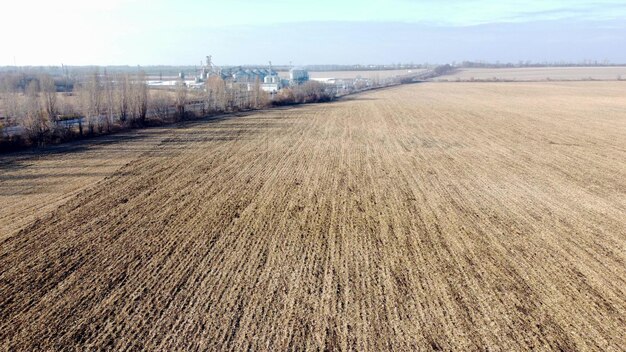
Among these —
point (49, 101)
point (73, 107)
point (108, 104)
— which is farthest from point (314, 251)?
point (73, 107)

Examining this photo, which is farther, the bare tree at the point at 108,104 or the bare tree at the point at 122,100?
the bare tree at the point at 122,100

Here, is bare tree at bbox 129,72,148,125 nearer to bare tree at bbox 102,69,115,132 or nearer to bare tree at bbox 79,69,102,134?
bare tree at bbox 102,69,115,132

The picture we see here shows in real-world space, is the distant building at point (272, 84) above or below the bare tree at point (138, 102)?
above

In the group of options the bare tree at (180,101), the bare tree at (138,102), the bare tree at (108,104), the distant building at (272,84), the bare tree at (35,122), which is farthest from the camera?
the distant building at (272,84)

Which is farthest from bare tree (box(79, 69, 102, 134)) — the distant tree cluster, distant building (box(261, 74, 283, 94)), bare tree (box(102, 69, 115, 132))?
distant building (box(261, 74, 283, 94))

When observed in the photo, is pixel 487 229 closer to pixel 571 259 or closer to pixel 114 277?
pixel 571 259

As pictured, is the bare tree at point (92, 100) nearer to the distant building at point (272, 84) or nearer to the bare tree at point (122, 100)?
the bare tree at point (122, 100)

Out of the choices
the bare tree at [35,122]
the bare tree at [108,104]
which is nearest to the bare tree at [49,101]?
the bare tree at [35,122]

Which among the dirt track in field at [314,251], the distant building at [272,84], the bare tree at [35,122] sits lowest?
the dirt track in field at [314,251]

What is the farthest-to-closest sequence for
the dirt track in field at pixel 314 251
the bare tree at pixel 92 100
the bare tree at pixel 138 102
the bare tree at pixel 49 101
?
the bare tree at pixel 138 102, the bare tree at pixel 92 100, the bare tree at pixel 49 101, the dirt track in field at pixel 314 251

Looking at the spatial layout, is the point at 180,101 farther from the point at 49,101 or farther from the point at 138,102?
the point at 49,101
